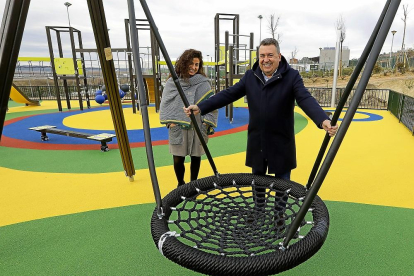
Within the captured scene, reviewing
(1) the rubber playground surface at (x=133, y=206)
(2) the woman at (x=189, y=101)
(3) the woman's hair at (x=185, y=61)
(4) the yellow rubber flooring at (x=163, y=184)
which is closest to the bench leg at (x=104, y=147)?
(1) the rubber playground surface at (x=133, y=206)

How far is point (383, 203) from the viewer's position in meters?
2.83

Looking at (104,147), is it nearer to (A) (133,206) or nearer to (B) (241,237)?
(A) (133,206)

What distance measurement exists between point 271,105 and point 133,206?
178 centimetres

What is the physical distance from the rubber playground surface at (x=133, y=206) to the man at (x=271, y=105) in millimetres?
785

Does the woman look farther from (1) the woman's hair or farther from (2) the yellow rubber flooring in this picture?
(2) the yellow rubber flooring

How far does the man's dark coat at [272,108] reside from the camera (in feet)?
6.19

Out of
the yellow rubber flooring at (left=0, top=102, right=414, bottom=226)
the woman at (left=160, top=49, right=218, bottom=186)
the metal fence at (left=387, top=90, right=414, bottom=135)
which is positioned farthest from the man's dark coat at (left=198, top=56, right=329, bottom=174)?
the metal fence at (left=387, top=90, right=414, bottom=135)

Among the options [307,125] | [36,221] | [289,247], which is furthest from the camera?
[307,125]

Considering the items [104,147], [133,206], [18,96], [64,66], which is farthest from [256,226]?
[18,96]

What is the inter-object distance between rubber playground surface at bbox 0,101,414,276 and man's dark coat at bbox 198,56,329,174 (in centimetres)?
80

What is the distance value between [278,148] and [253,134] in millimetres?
213

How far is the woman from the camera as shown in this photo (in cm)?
256

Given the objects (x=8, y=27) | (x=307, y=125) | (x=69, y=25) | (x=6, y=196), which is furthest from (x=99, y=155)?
(x=69, y=25)

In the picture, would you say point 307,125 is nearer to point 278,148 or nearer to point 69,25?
point 278,148
